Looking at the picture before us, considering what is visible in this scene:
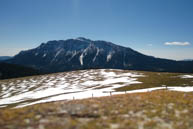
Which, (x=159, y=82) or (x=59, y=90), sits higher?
(x=159, y=82)

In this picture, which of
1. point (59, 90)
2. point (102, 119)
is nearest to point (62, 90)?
point (59, 90)

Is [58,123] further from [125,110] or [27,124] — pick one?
[125,110]

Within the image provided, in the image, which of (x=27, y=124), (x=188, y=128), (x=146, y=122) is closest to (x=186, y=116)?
(x=188, y=128)

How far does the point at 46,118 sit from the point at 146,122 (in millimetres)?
5277

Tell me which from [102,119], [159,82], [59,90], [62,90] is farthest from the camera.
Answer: [159,82]

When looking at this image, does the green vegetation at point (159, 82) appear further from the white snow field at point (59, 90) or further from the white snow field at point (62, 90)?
the white snow field at point (59, 90)

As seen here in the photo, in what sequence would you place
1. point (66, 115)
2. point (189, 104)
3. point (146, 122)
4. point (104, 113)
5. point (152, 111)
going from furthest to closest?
point (189, 104) < point (152, 111) < point (104, 113) < point (66, 115) < point (146, 122)

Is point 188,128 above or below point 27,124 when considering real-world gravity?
below

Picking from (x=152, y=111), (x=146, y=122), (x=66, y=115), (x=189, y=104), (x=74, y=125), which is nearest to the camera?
(x=74, y=125)

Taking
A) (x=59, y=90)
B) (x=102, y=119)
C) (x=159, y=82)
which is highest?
(x=102, y=119)

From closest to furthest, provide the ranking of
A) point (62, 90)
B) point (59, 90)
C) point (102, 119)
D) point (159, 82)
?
point (102, 119) < point (62, 90) < point (59, 90) < point (159, 82)

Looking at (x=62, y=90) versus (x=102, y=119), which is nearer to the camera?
(x=102, y=119)

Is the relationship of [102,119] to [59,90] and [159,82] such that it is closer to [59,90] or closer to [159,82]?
[59,90]

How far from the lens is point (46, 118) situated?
22.6ft
